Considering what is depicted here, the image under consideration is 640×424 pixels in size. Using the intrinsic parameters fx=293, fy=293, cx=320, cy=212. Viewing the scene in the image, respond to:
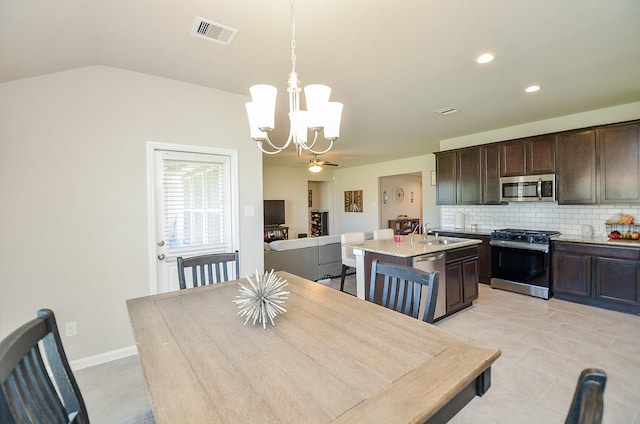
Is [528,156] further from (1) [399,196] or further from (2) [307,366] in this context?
(1) [399,196]

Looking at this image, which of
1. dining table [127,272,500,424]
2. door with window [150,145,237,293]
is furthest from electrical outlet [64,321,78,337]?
dining table [127,272,500,424]

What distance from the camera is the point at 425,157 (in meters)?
7.71

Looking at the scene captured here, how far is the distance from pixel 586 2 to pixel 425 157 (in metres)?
5.92

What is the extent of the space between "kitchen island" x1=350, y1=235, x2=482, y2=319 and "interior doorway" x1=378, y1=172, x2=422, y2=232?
5.24 meters

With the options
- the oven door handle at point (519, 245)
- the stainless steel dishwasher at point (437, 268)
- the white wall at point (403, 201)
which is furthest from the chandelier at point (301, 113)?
the white wall at point (403, 201)

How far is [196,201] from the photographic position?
3.19 meters

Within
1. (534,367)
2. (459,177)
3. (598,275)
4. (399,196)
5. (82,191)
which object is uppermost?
(459,177)

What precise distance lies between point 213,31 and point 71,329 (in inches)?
109

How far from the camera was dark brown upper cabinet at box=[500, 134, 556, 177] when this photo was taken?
14.1ft

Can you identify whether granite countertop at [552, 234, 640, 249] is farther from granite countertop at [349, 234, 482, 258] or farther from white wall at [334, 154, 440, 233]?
white wall at [334, 154, 440, 233]

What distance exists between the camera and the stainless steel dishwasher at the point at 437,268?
3.15 metres

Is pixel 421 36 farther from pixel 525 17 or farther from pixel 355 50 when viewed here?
pixel 525 17

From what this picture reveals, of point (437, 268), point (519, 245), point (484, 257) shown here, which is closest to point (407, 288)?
point (437, 268)

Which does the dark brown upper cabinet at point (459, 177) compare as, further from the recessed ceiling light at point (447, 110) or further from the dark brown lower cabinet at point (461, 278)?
the dark brown lower cabinet at point (461, 278)
